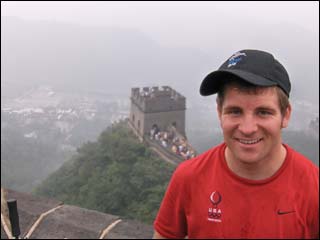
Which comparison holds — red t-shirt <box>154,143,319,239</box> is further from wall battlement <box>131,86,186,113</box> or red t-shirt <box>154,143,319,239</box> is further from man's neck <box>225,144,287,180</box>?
wall battlement <box>131,86,186,113</box>

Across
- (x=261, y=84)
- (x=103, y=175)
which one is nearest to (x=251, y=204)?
(x=261, y=84)

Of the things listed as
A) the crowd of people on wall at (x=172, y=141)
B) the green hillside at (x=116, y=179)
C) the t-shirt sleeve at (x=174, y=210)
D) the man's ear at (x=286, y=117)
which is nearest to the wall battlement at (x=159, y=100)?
the crowd of people on wall at (x=172, y=141)

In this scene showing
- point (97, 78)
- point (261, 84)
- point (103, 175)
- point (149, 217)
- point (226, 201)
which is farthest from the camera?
point (97, 78)

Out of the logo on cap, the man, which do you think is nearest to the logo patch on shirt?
the man

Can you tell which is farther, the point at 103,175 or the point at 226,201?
the point at 103,175

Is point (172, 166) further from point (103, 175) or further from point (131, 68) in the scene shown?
point (131, 68)

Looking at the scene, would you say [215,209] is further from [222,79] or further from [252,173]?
[222,79]

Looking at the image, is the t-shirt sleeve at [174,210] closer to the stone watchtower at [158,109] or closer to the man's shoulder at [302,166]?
the man's shoulder at [302,166]
